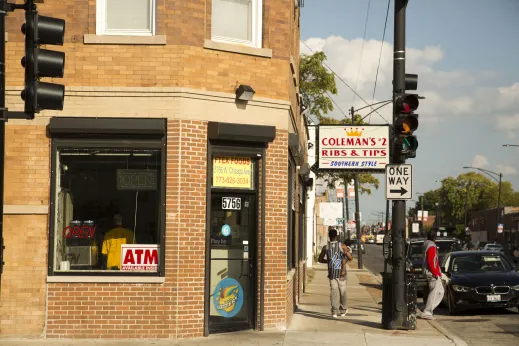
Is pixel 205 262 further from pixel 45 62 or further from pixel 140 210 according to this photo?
pixel 45 62

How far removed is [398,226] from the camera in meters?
15.1

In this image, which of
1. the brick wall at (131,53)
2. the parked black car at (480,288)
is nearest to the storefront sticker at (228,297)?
the brick wall at (131,53)

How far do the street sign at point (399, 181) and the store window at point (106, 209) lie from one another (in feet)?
14.5

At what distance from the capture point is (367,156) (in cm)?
Result: 2491

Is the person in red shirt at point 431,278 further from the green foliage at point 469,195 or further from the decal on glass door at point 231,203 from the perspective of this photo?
the green foliage at point 469,195

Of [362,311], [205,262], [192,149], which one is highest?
[192,149]

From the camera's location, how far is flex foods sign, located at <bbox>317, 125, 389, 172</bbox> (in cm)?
2480

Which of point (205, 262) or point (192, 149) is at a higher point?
point (192, 149)

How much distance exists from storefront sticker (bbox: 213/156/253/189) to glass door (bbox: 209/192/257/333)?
184 mm

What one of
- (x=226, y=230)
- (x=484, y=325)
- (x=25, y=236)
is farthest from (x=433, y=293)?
(x=25, y=236)

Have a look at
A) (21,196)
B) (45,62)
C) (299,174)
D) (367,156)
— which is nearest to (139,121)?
(21,196)

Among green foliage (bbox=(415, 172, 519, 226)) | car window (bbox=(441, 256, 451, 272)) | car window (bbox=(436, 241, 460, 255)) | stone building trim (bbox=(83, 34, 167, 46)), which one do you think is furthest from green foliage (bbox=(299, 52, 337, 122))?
green foliage (bbox=(415, 172, 519, 226))

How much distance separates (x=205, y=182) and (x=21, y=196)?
287 cm

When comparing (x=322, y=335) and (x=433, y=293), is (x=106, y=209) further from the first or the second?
(x=433, y=293)
